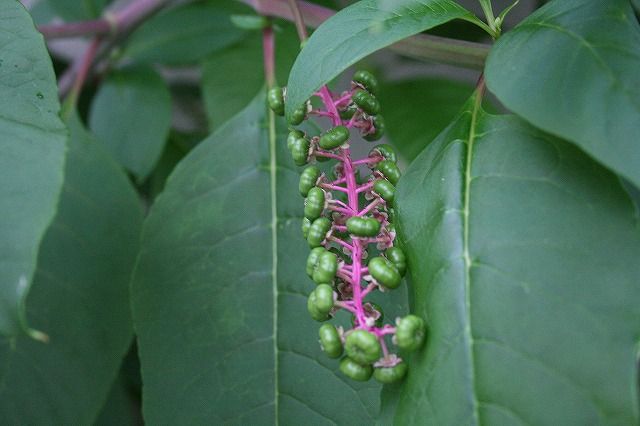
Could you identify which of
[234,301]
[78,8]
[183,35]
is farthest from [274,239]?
[78,8]

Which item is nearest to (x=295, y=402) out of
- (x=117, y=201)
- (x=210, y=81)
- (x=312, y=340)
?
(x=312, y=340)

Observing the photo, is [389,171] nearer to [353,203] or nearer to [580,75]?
[353,203]

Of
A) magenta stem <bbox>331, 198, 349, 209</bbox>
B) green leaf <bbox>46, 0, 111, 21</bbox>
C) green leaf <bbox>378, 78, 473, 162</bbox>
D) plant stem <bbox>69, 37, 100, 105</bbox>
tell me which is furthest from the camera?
green leaf <bbox>378, 78, 473, 162</bbox>

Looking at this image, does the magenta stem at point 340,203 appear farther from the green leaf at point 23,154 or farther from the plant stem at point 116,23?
the plant stem at point 116,23

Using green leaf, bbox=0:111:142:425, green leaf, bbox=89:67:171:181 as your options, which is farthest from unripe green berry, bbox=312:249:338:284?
green leaf, bbox=89:67:171:181

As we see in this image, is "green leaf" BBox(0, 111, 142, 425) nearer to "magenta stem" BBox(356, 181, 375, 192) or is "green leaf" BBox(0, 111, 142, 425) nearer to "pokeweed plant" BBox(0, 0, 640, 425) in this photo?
"pokeweed plant" BBox(0, 0, 640, 425)

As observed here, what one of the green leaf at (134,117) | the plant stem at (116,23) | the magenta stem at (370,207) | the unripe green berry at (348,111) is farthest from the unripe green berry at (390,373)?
the plant stem at (116,23)
